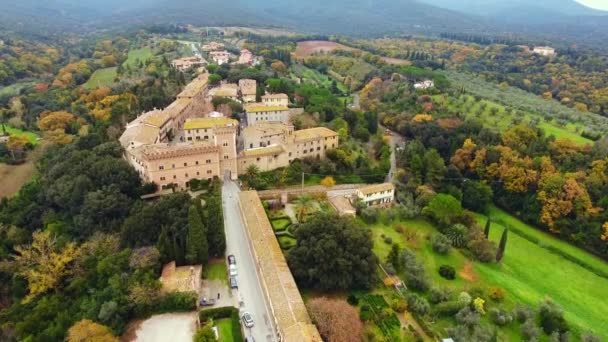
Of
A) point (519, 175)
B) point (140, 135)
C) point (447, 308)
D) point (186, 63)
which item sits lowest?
point (447, 308)

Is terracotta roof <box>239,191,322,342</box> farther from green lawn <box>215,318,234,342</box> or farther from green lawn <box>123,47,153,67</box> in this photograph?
green lawn <box>123,47,153,67</box>

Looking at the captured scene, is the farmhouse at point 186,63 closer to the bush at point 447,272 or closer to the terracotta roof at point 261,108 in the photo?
the terracotta roof at point 261,108

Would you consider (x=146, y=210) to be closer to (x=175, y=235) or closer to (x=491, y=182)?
(x=175, y=235)

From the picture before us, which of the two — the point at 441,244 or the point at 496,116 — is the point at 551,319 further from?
the point at 496,116

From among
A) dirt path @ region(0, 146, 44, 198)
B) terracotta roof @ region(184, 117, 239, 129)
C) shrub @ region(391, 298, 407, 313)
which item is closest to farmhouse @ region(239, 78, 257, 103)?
terracotta roof @ region(184, 117, 239, 129)

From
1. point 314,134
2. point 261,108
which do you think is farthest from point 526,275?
point 261,108

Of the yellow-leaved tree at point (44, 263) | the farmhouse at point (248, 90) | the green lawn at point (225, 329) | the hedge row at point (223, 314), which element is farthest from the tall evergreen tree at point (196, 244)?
the farmhouse at point (248, 90)
